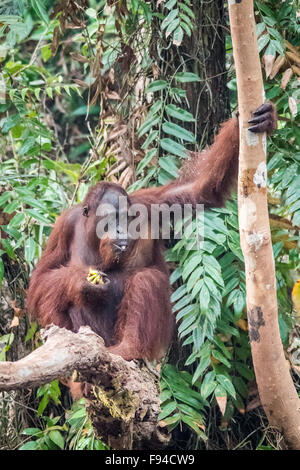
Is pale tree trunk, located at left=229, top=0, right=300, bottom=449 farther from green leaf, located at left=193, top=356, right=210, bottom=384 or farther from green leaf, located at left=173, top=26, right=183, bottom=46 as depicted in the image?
green leaf, located at left=173, top=26, right=183, bottom=46

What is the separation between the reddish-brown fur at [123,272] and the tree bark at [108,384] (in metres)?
0.34

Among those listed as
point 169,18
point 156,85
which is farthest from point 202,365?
point 169,18

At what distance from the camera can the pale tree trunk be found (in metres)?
2.85

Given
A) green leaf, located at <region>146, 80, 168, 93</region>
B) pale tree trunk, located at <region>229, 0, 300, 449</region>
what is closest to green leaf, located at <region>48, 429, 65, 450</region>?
pale tree trunk, located at <region>229, 0, 300, 449</region>

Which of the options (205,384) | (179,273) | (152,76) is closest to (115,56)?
(152,76)

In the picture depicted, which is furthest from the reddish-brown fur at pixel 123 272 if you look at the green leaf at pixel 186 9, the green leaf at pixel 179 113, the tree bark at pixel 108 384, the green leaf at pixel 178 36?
the green leaf at pixel 186 9

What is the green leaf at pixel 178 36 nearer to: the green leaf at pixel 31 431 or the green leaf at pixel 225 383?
the green leaf at pixel 225 383

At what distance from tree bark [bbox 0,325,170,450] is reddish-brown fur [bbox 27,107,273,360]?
0.34 meters

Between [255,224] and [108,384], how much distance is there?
38.2 inches

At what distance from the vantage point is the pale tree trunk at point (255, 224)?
9.36ft

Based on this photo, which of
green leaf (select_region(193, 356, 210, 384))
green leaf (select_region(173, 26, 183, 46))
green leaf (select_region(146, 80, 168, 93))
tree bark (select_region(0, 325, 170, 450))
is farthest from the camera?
green leaf (select_region(146, 80, 168, 93))

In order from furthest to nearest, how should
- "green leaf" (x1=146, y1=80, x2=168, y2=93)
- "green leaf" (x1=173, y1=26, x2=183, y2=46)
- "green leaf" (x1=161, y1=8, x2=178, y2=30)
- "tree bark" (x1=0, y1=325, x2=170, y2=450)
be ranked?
"green leaf" (x1=146, y1=80, x2=168, y2=93)
"green leaf" (x1=161, y1=8, x2=178, y2=30)
"green leaf" (x1=173, y1=26, x2=183, y2=46)
"tree bark" (x1=0, y1=325, x2=170, y2=450)

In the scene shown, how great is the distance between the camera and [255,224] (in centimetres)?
306

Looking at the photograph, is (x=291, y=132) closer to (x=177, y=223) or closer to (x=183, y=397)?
(x=177, y=223)
